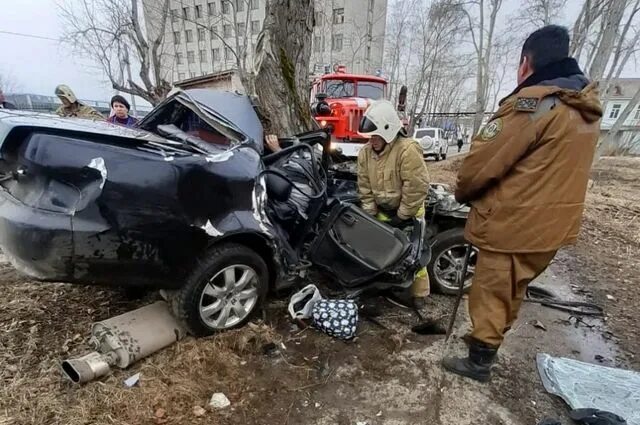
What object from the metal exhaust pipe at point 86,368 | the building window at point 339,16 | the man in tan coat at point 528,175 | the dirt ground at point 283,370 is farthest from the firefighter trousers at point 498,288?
the building window at point 339,16

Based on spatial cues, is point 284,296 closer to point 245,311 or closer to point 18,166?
point 245,311

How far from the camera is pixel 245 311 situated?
8.74 ft

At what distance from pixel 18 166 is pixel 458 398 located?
2.81 metres

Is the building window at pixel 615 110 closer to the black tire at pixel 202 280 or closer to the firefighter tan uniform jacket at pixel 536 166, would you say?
the firefighter tan uniform jacket at pixel 536 166

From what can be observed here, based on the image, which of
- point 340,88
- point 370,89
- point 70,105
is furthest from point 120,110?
point 370,89

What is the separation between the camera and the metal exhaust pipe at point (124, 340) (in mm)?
2045

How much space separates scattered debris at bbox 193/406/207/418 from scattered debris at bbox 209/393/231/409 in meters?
0.05

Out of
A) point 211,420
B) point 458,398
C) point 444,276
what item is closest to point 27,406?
point 211,420

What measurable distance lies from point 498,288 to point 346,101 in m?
8.49

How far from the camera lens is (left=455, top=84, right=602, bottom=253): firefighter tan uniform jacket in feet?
6.28

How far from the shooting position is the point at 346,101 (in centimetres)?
988

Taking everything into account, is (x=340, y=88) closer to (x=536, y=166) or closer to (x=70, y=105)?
(x=70, y=105)

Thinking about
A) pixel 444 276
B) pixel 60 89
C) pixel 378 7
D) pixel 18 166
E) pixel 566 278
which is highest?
pixel 378 7

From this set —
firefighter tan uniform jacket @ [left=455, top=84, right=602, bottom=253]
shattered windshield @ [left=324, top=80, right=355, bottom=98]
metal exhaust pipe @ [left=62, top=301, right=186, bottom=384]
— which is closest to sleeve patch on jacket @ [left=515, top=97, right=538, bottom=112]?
firefighter tan uniform jacket @ [left=455, top=84, right=602, bottom=253]
